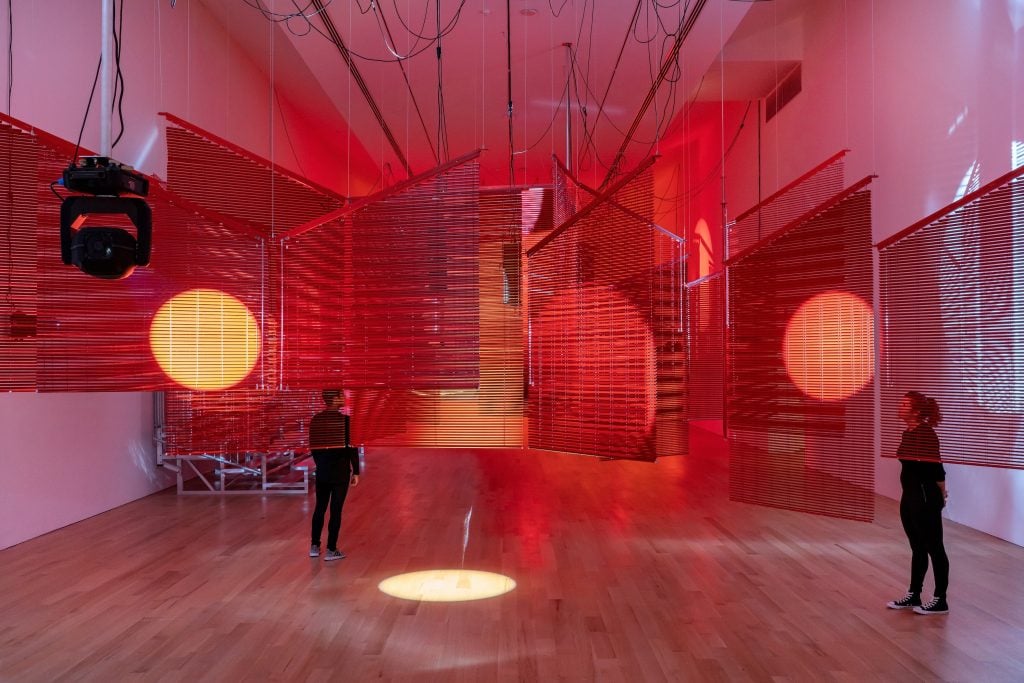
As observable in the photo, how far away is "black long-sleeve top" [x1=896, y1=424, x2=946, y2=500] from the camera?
3.90 meters

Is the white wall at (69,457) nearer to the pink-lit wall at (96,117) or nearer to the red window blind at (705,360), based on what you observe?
the pink-lit wall at (96,117)

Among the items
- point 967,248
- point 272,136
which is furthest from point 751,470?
point 272,136

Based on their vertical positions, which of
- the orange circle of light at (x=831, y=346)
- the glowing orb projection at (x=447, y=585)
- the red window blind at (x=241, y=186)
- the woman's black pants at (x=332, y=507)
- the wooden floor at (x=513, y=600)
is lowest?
the glowing orb projection at (x=447, y=585)

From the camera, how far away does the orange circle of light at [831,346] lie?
4148mm

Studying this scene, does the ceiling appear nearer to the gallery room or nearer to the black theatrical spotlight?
the gallery room

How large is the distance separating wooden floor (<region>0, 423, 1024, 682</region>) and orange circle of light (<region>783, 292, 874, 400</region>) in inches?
48.0

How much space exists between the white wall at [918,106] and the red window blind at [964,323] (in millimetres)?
342

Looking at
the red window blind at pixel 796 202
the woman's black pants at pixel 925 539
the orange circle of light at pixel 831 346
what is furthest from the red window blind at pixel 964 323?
Result: the red window blind at pixel 796 202

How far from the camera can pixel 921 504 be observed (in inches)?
160

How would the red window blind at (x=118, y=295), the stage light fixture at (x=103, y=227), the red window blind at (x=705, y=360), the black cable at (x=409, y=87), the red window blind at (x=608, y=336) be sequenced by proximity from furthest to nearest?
the red window blind at (x=705, y=360) < the black cable at (x=409, y=87) < the red window blind at (x=608, y=336) < the red window blind at (x=118, y=295) < the stage light fixture at (x=103, y=227)

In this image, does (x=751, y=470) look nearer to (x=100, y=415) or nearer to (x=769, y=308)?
(x=769, y=308)

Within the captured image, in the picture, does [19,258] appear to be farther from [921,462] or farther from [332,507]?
[921,462]

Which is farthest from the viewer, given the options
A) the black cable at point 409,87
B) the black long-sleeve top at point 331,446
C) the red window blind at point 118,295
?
the black cable at point 409,87

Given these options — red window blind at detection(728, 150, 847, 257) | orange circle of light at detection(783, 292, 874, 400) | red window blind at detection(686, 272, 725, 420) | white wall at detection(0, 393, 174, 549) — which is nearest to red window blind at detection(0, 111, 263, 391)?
white wall at detection(0, 393, 174, 549)
